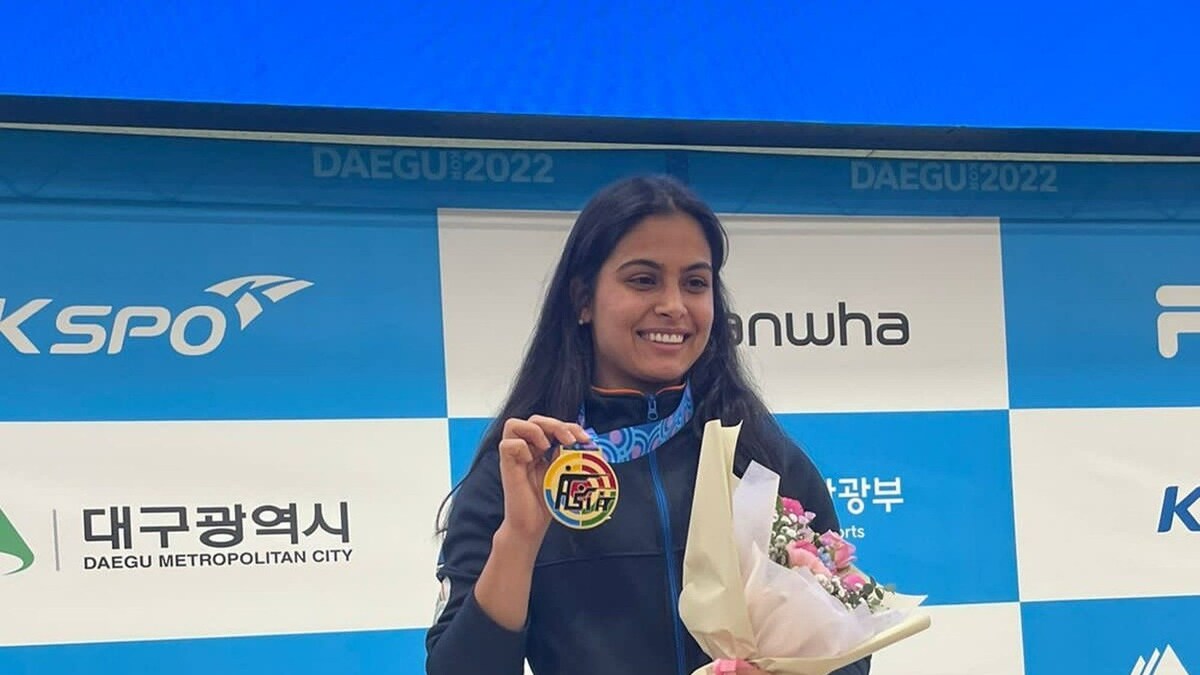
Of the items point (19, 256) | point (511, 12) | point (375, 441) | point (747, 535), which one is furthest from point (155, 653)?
point (747, 535)

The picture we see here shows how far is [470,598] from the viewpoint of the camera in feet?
3.82

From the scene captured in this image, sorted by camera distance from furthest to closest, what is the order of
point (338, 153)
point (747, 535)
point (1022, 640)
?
point (1022, 640) → point (338, 153) → point (747, 535)

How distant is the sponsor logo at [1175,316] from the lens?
283 cm

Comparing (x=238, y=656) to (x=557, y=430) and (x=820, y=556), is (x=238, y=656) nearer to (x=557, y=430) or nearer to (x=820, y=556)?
(x=557, y=430)

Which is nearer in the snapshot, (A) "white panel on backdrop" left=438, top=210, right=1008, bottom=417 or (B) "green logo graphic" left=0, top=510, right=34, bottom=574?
(B) "green logo graphic" left=0, top=510, right=34, bottom=574

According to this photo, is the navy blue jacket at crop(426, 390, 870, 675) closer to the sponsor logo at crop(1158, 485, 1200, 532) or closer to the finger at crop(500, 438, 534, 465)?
the finger at crop(500, 438, 534, 465)

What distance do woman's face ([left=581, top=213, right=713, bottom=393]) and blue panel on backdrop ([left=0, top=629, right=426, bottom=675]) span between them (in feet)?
4.32

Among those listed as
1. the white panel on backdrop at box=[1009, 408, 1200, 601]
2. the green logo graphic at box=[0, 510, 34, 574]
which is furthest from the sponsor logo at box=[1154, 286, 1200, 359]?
the green logo graphic at box=[0, 510, 34, 574]

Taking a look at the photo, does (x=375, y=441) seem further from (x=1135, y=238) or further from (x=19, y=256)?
(x=1135, y=238)

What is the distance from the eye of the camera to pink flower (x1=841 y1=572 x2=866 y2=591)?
1139mm

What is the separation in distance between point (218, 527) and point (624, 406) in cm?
137

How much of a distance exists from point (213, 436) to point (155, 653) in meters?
0.44

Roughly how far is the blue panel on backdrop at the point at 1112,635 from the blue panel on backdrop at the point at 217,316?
149 cm

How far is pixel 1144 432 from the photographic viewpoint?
280cm
